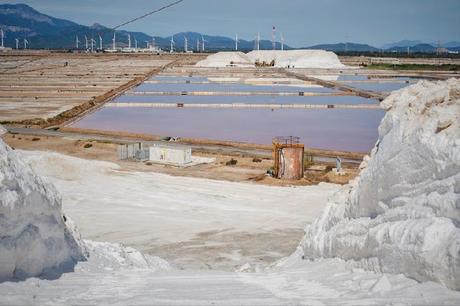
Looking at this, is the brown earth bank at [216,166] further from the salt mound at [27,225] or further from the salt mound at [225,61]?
the salt mound at [225,61]

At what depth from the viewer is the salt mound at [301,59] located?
117312 millimetres

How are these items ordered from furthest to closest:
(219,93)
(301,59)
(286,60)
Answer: (286,60) < (301,59) < (219,93)

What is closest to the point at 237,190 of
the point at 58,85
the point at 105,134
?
the point at 105,134

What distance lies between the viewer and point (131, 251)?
10.1 meters

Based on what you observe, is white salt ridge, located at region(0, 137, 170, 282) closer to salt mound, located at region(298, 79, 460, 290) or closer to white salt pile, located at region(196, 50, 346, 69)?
salt mound, located at region(298, 79, 460, 290)

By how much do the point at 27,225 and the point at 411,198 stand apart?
4.80m

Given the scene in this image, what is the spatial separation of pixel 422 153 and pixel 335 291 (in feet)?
6.42

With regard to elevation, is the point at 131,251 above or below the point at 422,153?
below

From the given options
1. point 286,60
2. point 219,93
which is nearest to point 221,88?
point 219,93

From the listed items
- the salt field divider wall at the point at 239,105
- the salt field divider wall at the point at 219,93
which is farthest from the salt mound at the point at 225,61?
the salt field divider wall at the point at 239,105

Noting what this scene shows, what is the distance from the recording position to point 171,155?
26453 mm

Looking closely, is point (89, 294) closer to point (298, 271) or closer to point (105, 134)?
point (298, 271)

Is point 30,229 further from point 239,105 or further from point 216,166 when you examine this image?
point 239,105

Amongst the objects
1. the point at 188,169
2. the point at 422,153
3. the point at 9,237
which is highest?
the point at 422,153
